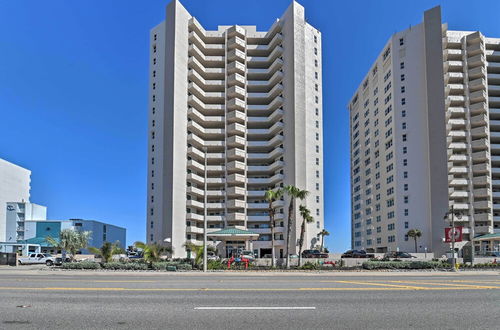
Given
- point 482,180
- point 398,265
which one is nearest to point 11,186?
point 398,265

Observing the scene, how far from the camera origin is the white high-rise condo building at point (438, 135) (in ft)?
251

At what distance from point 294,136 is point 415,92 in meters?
25.3

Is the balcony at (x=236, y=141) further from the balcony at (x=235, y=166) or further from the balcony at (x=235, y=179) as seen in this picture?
the balcony at (x=235, y=179)

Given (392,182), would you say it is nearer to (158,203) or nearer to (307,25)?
(307,25)

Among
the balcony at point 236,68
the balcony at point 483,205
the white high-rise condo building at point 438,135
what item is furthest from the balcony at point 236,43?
the balcony at point 483,205

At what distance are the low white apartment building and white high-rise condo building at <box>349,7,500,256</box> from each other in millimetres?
94247

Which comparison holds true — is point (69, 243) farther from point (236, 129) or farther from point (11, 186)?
point (11, 186)

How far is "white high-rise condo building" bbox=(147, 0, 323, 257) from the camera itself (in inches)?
2960

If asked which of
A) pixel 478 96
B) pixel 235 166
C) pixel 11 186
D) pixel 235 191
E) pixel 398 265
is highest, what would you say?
pixel 478 96

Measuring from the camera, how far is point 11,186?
114875 millimetres

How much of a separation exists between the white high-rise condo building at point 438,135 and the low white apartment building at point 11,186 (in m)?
94.2

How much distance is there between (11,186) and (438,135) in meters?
107

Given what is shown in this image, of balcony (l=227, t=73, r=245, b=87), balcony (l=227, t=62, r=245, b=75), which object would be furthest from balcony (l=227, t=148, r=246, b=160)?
balcony (l=227, t=62, r=245, b=75)

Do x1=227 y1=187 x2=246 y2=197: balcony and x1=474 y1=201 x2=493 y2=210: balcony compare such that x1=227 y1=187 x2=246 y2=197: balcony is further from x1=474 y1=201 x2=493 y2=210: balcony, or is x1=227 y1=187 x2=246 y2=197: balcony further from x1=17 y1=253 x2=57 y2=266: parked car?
x1=474 y1=201 x2=493 y2=210: balcony
